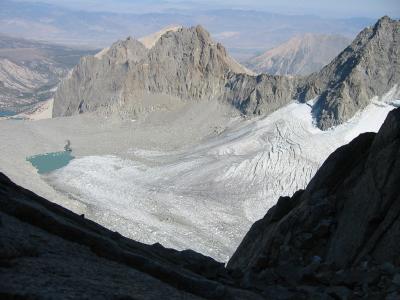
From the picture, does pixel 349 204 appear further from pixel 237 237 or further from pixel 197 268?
pixel 237 237

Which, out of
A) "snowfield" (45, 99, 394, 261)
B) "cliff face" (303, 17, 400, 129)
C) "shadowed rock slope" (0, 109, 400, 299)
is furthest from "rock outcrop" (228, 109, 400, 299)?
"cliff face" (303, 17, 400, 129)

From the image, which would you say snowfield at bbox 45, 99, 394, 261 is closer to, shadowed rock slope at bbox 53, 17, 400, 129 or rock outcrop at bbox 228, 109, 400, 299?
shadowed rock slope at bbox 53, 17, 400, 129

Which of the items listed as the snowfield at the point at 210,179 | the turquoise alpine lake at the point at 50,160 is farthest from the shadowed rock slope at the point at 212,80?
the turquoise alpine lake at the point at 50,160

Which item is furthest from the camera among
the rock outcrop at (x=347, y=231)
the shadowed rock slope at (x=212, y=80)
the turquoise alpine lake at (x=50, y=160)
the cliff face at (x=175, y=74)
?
the cliff face at (x=175, y=74)

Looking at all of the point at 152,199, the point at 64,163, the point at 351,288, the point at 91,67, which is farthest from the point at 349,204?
the point at 91,67

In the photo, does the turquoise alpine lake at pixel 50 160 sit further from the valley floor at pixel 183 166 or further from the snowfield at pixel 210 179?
the snowfield at pixel 210 179

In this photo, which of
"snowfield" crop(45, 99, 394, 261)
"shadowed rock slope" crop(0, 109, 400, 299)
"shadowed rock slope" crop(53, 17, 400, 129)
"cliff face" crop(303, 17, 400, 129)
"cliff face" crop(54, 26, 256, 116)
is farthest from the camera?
A: "cliff face" crop(54, 26, 256, 116)
